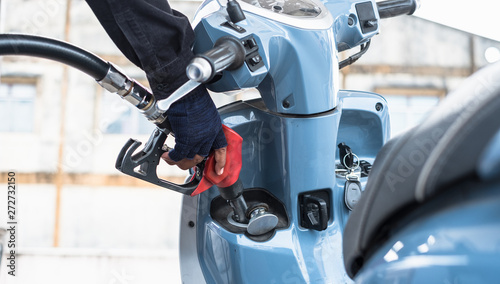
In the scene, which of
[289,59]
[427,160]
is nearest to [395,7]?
[289,59]

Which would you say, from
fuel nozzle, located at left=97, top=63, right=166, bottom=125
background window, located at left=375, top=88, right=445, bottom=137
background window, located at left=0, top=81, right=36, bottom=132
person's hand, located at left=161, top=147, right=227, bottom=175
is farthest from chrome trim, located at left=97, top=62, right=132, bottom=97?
background window, located at left=0, top=81, right=36, bottom=132

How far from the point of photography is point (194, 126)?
0.97 meters

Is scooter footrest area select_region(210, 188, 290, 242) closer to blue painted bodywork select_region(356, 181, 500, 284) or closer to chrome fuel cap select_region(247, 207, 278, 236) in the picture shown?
chrome fuel cap select_region(247, 207, 278, 236)

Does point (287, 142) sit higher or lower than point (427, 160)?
lower

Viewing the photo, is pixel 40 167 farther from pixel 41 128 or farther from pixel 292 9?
pixel 292 9

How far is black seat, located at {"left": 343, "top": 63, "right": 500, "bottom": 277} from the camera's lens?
0.47 metres

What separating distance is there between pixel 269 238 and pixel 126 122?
6.65 meters

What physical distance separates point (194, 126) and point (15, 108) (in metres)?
7.00

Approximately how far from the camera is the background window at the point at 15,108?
734cm

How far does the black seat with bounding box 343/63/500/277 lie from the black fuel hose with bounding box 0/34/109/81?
23.3 inches

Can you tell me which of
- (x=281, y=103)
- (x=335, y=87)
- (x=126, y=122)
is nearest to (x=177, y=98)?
(x=281, y=103)

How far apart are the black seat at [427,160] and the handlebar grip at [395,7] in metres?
0.76

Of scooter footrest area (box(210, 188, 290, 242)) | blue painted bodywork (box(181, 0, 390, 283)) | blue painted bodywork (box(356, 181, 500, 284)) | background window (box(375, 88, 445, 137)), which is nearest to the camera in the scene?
blue painted bodywork (box(356, 181, 500, 284))

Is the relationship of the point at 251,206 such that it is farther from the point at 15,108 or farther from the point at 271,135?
the point at 15,108
